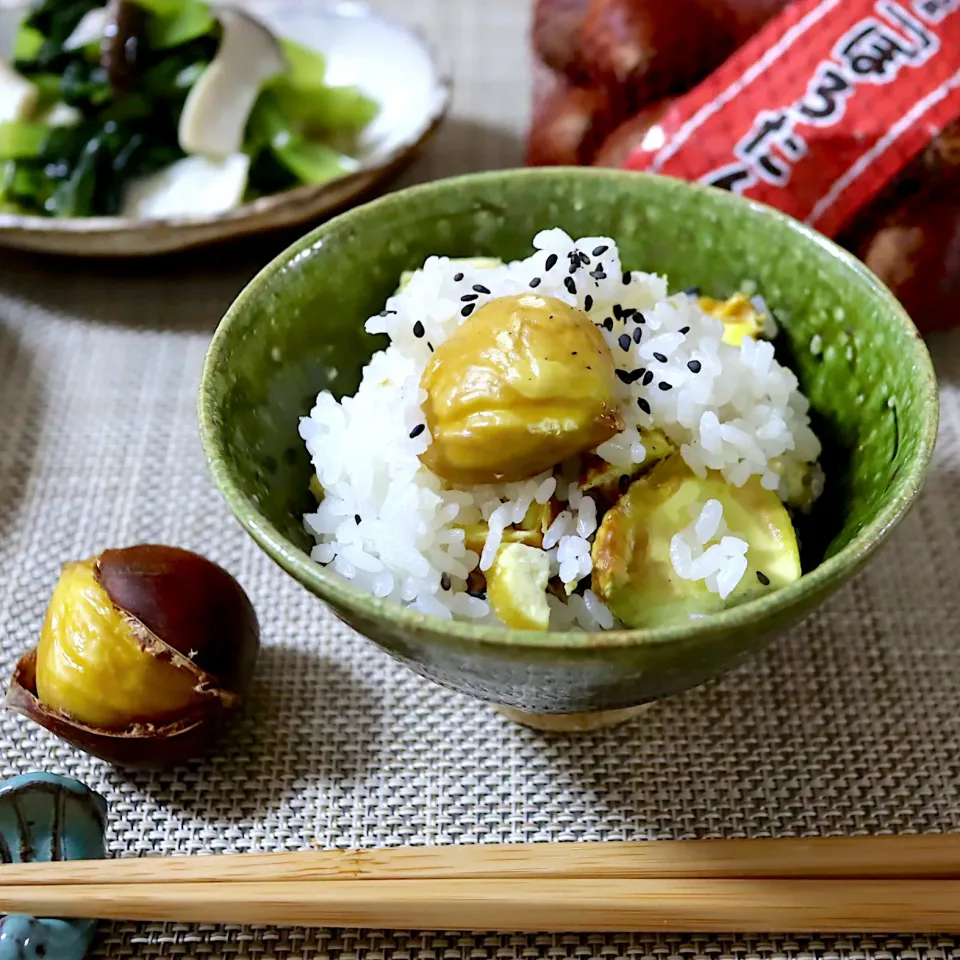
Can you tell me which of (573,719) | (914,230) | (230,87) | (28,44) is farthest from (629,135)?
(28,44)

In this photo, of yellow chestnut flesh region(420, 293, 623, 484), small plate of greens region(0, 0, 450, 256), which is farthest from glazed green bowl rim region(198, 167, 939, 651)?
small plate of greens region(0, 0, 450, 256)

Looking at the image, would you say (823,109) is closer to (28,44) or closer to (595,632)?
(595,632)

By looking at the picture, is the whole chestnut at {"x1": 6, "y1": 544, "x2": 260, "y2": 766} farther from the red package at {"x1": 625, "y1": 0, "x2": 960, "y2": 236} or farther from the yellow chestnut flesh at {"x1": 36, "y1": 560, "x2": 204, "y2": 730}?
the red package at {"x1": 625, "y1": 0, "x2": 960, "y2": 236}

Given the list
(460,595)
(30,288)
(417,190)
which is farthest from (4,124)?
(460,595)

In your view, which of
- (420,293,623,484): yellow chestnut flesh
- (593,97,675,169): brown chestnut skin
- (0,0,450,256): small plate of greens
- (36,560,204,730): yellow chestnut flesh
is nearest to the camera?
(420,293,623,484): yellow chestnut flesh

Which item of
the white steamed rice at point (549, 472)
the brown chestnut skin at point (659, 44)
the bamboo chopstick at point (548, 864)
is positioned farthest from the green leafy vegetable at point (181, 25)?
the bamboo chopstick at point (548, 864)

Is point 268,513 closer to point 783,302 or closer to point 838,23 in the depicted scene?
point 783,302
